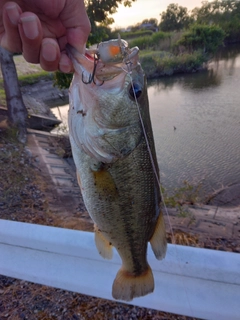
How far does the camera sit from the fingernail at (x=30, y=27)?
1.47m

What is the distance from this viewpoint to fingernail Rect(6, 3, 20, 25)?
147 centimetres

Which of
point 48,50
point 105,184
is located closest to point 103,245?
point 105,184

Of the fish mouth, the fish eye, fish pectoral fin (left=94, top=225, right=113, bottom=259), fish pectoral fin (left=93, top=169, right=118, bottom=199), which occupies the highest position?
the fish mouth

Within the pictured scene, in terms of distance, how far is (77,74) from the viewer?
1.46 metres

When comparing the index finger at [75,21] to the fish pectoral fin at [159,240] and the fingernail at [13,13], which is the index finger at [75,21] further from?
the fish pectoral fin at [159,240]

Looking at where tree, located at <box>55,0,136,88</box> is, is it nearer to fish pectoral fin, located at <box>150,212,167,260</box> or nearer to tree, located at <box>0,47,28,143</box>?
tree, located at <box>0,47,28,143</box>

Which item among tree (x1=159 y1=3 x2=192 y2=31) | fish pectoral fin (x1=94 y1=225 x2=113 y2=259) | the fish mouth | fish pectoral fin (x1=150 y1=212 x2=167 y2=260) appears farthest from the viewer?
tree (x1=159 y1=3 x2=192 y2=31)

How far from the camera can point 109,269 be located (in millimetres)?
2004

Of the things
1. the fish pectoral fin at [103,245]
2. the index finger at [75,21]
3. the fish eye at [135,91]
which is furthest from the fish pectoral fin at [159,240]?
the index finger at [75,21]

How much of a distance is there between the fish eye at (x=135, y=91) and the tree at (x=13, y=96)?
23.6ft

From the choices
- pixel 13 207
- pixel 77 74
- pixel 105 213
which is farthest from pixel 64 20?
pixel 13 207

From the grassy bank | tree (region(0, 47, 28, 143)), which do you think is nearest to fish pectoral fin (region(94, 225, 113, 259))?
tree (region(0, 47, 28, 143))

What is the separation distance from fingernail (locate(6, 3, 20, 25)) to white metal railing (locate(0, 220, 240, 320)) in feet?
4.53

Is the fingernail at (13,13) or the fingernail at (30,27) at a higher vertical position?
the fingernail at (13,13)
